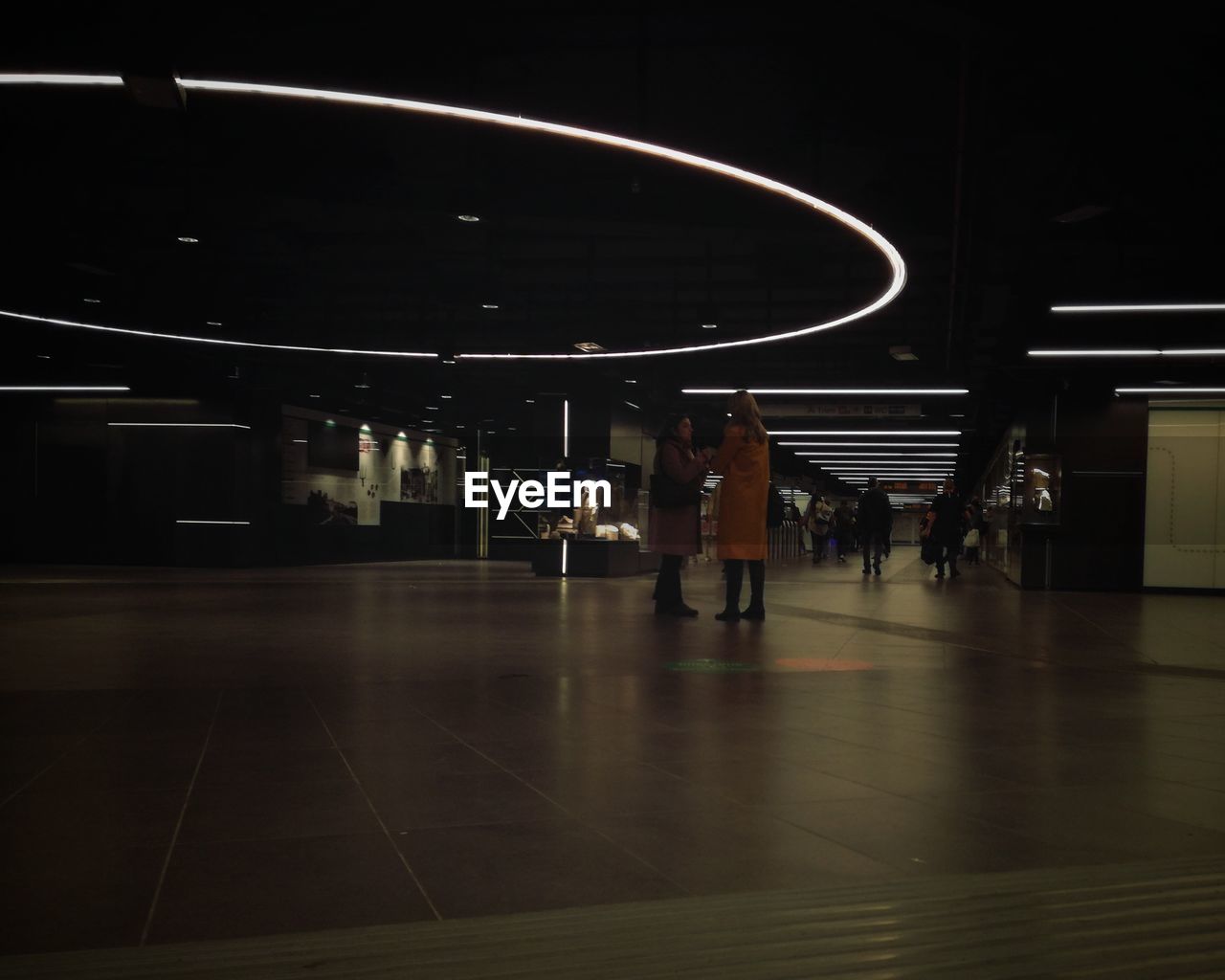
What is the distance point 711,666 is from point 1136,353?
36.5 feet

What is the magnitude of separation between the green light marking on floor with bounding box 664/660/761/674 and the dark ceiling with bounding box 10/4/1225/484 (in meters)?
3.64

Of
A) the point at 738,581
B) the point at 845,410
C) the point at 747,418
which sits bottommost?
the point at 738,581

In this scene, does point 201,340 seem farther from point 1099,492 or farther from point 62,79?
point 1099,492

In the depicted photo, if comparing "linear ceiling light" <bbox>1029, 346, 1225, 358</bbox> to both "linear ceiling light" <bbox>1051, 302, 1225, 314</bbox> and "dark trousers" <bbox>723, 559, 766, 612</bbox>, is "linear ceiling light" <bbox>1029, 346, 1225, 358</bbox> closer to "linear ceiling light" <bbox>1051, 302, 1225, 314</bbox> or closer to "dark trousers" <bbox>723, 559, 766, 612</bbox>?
"linear ceiling light" <bbox>1051, 302, 1225, 314</bbox>

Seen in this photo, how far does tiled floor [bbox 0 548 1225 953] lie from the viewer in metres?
2.52

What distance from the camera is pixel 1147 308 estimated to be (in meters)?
12.6

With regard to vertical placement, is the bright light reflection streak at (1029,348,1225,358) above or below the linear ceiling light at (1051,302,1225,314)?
below

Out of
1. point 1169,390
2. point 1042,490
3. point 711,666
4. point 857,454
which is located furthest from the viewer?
point 857,454

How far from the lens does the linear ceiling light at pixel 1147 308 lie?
1245 centimetres

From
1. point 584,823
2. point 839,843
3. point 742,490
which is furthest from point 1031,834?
point 742,490

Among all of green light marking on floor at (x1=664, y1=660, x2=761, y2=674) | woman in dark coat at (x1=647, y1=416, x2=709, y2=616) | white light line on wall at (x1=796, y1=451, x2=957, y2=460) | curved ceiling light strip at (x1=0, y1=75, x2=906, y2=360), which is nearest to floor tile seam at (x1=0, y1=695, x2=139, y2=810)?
green light marking on floor at (x1=664, y1=660, x2=761, y2=674)

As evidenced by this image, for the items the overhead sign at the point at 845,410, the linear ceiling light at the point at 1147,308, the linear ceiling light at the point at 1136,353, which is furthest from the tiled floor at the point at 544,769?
the overhead sign at the point at 845,410

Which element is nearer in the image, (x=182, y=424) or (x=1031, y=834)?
(x=1031, y=834)

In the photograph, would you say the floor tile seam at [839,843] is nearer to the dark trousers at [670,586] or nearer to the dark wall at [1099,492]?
the dark trousers at [670,586]
